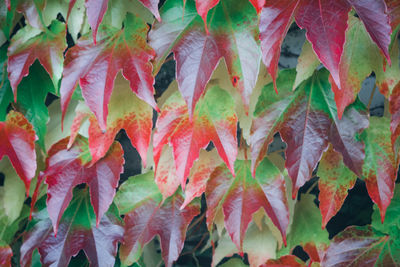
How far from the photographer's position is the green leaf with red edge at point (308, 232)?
84 cm

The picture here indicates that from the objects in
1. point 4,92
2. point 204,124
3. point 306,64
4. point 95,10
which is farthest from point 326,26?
point 4,92

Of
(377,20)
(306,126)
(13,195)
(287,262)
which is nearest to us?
(377,20)

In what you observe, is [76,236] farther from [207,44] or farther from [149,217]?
[207,44]

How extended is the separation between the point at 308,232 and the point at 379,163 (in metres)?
0.22

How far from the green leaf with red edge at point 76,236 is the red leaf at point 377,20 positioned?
59 centimetres

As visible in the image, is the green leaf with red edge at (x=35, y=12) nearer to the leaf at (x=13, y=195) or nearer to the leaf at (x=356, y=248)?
the leaf at (x=13, y=195)

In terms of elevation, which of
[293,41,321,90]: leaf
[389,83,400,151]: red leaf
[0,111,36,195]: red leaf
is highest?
[293,41,321,90]: leaf

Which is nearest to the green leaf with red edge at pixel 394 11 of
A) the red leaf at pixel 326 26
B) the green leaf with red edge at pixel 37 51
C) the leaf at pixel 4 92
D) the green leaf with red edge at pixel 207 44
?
the red leaf at pixel 326 26

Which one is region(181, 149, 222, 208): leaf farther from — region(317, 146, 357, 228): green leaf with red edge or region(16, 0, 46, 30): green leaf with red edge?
region(16, 0, 46, 30): green leaf with red edge

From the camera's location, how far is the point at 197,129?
74 cm

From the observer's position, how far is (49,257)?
2.68 ft

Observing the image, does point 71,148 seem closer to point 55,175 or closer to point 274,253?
point 55,175

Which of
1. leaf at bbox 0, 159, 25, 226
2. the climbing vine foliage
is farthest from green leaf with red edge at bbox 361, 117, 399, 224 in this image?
leaf at bbox 0, 159, 25, 226

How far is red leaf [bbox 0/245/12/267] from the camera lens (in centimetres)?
90
